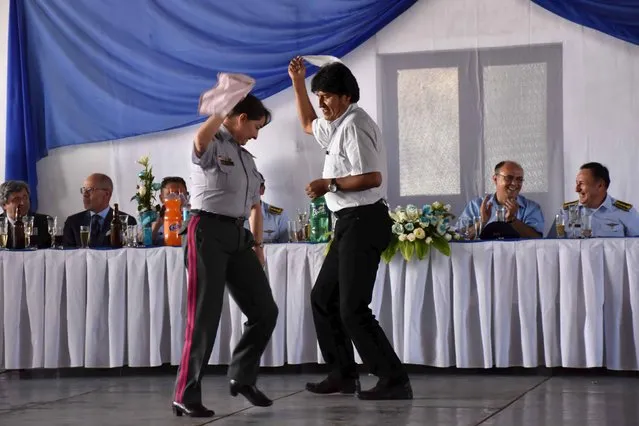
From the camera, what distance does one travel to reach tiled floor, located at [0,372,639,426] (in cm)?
418

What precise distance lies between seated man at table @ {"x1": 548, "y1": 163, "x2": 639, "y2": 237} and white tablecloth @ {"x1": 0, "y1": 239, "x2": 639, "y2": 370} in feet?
2.98

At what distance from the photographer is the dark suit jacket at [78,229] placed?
6168 millimetres

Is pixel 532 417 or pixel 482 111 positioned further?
pixel 482 111

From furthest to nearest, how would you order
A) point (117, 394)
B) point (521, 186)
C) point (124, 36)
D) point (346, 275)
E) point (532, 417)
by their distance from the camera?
point (124, 36) → point (521, 186) → point (117, 394) → point (346, 275) → point (532, 417)

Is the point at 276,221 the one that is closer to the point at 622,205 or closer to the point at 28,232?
the point at 28,232

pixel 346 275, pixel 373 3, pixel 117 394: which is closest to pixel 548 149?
pixel 373 3

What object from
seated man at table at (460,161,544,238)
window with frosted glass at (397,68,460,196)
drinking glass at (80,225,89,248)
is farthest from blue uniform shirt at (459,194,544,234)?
drinking glass at (80,225,89,248)

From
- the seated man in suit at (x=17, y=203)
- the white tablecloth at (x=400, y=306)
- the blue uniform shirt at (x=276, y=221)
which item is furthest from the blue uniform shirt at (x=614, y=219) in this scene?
the seated man in suit at (x=17, y=203)

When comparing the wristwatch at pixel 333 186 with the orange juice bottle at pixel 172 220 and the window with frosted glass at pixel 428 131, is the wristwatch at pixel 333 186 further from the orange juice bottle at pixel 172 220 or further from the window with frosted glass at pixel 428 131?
the window with frosted glass at pixel 428 131

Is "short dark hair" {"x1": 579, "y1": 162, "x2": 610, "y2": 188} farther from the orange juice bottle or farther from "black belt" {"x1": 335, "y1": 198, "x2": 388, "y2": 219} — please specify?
the orange juice bottle

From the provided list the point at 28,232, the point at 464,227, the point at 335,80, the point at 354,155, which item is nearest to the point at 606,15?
the point at 464,227

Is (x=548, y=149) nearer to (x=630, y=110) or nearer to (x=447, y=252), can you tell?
(x=630, y=110)

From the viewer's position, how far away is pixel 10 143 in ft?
23.9

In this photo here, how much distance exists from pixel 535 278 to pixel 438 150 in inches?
63.9
